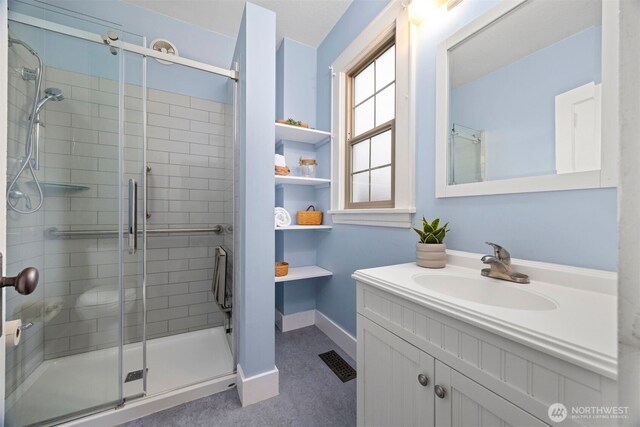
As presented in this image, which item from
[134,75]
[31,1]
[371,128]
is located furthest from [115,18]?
[371,128]

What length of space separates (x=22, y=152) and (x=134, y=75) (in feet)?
2.46

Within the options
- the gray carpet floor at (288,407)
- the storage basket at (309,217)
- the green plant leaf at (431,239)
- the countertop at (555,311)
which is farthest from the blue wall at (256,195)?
the green plant leaf at (431,239)

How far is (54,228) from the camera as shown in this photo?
4.76 feet

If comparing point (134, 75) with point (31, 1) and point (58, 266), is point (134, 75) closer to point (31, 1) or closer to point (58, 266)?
point (31, 1)

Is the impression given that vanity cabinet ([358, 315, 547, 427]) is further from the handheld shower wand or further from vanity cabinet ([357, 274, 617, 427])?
the handheld shower wand

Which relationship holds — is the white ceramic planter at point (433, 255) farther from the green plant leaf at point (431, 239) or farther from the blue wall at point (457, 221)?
the blue wall at point (457, 221)

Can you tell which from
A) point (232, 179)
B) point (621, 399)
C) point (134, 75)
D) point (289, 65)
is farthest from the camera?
point (289, 65)

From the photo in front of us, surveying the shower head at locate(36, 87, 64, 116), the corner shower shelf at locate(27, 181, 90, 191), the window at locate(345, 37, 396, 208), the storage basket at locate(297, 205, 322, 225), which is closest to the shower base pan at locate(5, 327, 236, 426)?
the corner shower shelf at locate(27, 181, 90, 191)

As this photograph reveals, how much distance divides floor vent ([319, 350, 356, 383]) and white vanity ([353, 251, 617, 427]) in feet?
2.13

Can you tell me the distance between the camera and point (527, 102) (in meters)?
1.01

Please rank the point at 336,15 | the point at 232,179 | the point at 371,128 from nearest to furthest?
the point at 232,179, the point at 371,128, the point at 336,15

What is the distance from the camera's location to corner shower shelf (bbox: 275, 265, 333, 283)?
6.63 feet

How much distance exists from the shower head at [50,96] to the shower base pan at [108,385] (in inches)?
56.8

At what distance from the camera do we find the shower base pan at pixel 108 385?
4.03 ft
